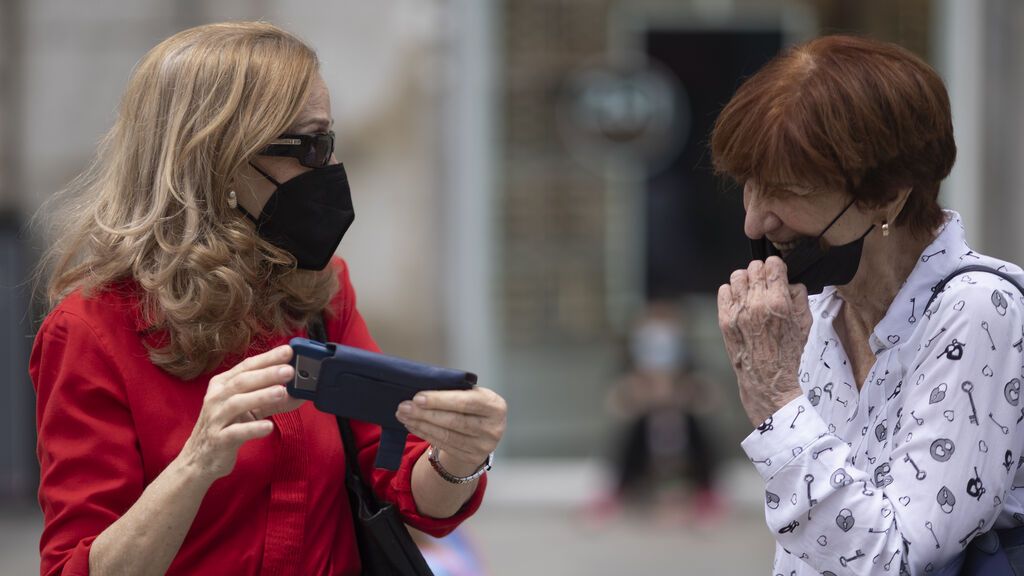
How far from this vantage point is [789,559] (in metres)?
2.52

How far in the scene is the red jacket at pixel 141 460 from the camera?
220 centimetres

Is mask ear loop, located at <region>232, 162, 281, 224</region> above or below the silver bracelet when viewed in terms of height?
above

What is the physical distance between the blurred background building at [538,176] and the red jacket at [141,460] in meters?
4.64

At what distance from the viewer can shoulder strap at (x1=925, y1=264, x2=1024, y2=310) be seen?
2211 millimetres

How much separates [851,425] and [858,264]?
33 centimetres

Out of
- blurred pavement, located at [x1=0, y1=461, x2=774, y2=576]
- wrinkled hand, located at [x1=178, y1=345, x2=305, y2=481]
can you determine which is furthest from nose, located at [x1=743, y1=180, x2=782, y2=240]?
blurred pavement, located at [x1=0, y1=461, x2=774, y2=576]

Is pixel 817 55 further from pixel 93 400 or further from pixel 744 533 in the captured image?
pixel 744 533

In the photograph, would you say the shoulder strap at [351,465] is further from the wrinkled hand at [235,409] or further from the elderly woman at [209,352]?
the wrinkled hand at [235,409]

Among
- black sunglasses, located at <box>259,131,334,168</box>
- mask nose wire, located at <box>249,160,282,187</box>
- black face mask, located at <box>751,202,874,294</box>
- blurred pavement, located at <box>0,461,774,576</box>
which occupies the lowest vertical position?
blurred pavement, located at <box>0,461,774,576</box>

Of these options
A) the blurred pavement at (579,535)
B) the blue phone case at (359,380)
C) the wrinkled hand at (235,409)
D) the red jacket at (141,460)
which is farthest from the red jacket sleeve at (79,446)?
the blurred pavement at (579,535)

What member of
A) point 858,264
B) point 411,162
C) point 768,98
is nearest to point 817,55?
point 768,98

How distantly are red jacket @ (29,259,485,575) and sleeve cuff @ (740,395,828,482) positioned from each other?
84 cm

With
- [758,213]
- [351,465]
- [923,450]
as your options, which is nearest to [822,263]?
[758,213]

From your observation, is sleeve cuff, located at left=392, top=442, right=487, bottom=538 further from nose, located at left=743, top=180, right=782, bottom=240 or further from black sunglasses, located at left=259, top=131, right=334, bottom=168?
nose, located at left=743, top=180, right=782, bottom=240
